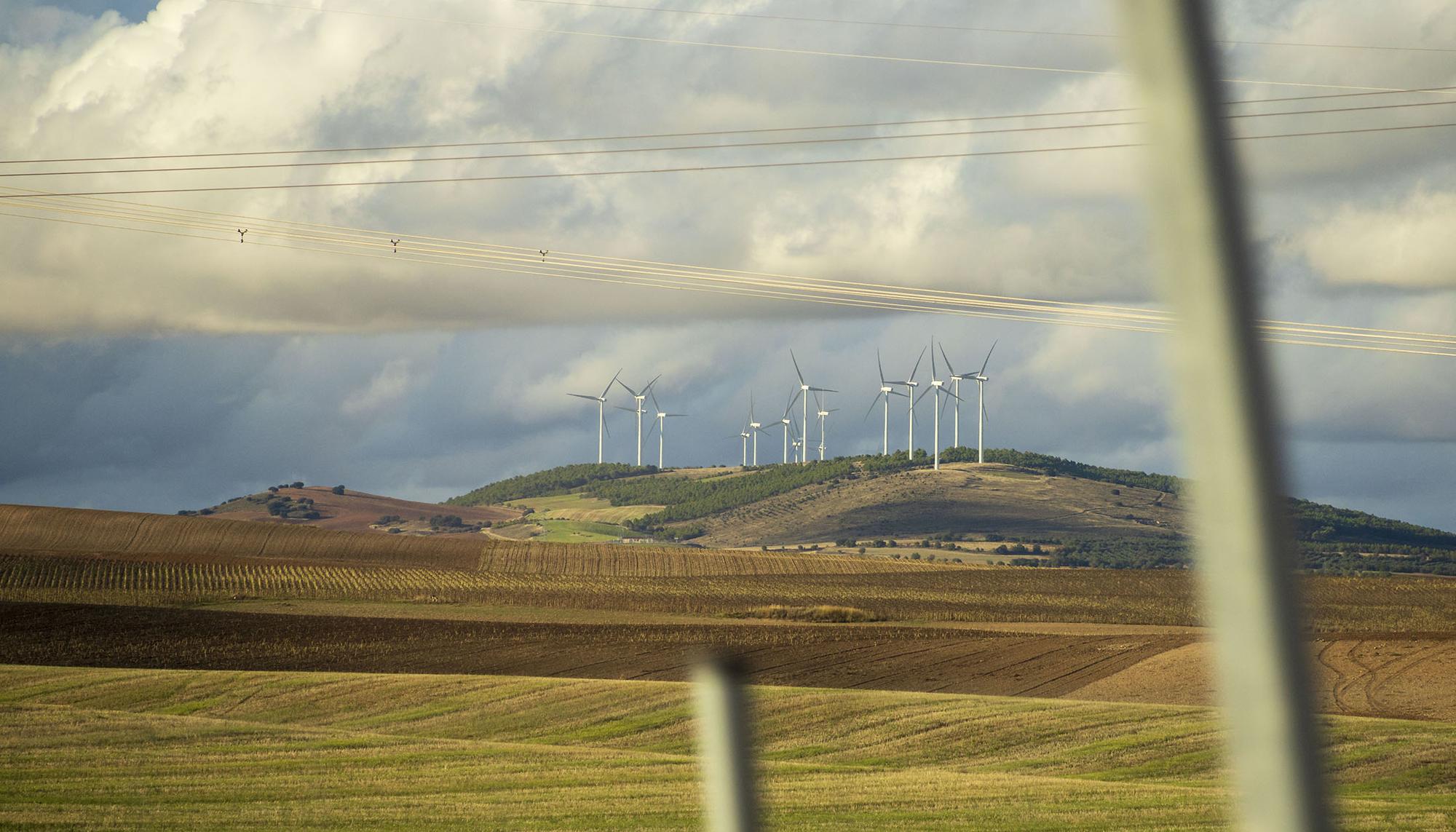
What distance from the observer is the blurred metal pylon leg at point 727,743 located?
2.23m

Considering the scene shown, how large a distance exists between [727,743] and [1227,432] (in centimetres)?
107

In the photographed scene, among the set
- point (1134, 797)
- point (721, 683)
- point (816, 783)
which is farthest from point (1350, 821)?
point (721, 683)

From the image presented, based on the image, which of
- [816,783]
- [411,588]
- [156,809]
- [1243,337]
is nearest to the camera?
[1243,337]

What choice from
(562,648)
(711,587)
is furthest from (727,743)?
(711,587)

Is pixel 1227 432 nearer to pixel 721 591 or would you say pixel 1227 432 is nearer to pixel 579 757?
pixel 579 757

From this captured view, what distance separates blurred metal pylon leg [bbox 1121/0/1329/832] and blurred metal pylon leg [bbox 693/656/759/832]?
906 mm

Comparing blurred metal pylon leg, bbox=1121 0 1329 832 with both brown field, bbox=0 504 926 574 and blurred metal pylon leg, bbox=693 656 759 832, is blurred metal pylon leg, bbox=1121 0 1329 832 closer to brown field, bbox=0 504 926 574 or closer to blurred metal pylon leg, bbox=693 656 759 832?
blurred metal pylon leg, bbox=693 656 759 832

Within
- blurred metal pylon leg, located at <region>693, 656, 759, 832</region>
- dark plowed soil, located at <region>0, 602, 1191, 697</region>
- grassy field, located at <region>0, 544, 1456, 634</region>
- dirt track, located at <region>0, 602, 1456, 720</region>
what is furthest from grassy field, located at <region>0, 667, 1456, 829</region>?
grassy field, located at <region>0, 544, 1456, 634</region>

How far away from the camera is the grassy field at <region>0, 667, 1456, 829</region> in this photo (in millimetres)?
22578

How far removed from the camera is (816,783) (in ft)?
85.2

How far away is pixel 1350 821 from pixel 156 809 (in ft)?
65.3

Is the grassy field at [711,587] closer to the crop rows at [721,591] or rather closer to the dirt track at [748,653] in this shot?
the crop rows at [721,591]

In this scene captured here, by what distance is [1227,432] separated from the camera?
1.54m

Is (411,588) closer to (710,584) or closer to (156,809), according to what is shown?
(710,584)
